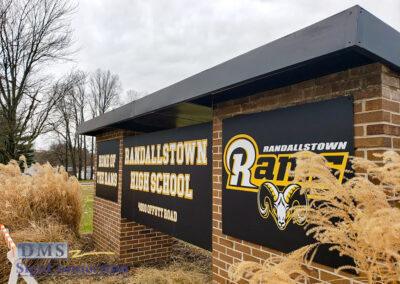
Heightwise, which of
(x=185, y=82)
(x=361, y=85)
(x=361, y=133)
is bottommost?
(x=361, y=133)

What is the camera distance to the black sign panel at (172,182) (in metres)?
3.78

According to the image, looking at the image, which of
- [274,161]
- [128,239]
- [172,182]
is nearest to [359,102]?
[274,161]

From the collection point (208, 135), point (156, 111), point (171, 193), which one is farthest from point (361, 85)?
point (171, 193)

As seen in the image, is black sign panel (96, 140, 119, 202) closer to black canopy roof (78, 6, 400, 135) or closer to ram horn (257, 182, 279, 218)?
black canopy roof (78, 6, 400, 135)

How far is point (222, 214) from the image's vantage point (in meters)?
3.31

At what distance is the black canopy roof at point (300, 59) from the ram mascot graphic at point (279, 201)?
994 mm

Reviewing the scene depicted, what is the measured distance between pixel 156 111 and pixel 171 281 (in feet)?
8.27

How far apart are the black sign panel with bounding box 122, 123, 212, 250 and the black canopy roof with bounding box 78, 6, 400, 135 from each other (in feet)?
2.21

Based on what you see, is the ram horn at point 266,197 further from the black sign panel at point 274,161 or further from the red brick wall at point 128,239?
the red brick wall at point 128,239

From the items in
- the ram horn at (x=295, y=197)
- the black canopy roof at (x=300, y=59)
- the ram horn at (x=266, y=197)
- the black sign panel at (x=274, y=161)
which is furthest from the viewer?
the ram horn at (x=266, y=197)

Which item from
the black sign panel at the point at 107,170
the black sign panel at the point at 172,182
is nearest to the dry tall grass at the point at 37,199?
the black sign panel at the point at 107,170

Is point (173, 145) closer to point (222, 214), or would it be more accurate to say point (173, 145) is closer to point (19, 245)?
point (222, 214)

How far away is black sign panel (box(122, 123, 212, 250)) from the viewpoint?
12.4ft

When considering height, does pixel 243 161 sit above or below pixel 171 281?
above
